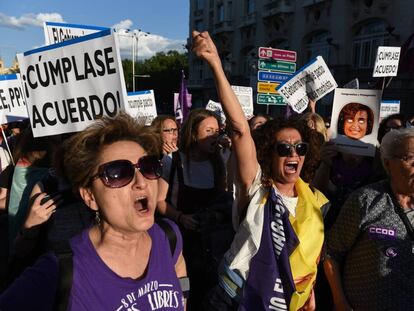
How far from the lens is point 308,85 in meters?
5.45

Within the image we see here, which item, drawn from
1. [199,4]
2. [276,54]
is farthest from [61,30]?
[199,4]

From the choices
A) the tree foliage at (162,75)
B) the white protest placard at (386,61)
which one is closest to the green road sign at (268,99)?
the white protest placard at (386,61)

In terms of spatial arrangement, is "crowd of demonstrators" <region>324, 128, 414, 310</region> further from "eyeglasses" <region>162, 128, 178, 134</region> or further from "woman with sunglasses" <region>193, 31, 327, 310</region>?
"eyeglasses" <region>162, 128, 178, 134</region>

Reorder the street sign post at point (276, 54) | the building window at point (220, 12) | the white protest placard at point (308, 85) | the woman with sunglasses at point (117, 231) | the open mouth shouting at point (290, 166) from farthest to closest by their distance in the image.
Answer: the building window at point (220, 12), the street sign post at point (276, 54), the white protest placard at point (308, 85), the open mouth shouting at point (290, 166), the woman with sunglasses at point (117, 231)

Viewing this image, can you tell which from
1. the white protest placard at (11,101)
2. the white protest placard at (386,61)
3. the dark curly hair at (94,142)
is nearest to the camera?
the dark curly hair at (94,142)

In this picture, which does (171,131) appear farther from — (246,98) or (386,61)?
(386,61)

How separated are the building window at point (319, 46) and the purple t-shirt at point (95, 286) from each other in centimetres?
2564

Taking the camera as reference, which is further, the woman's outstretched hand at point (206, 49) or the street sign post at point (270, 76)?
the street sign post at point (270, 76)

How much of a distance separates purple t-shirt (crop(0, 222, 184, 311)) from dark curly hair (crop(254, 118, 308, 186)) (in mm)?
836

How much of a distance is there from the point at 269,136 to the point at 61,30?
2.62 metres

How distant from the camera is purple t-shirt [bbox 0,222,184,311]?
4.24 feet

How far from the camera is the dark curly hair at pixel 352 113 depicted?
318 cm

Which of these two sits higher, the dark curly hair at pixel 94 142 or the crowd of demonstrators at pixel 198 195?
the dark curly hair at pixel 94 142

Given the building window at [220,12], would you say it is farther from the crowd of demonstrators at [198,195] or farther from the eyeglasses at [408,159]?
the eyeglasses at [408,159]
